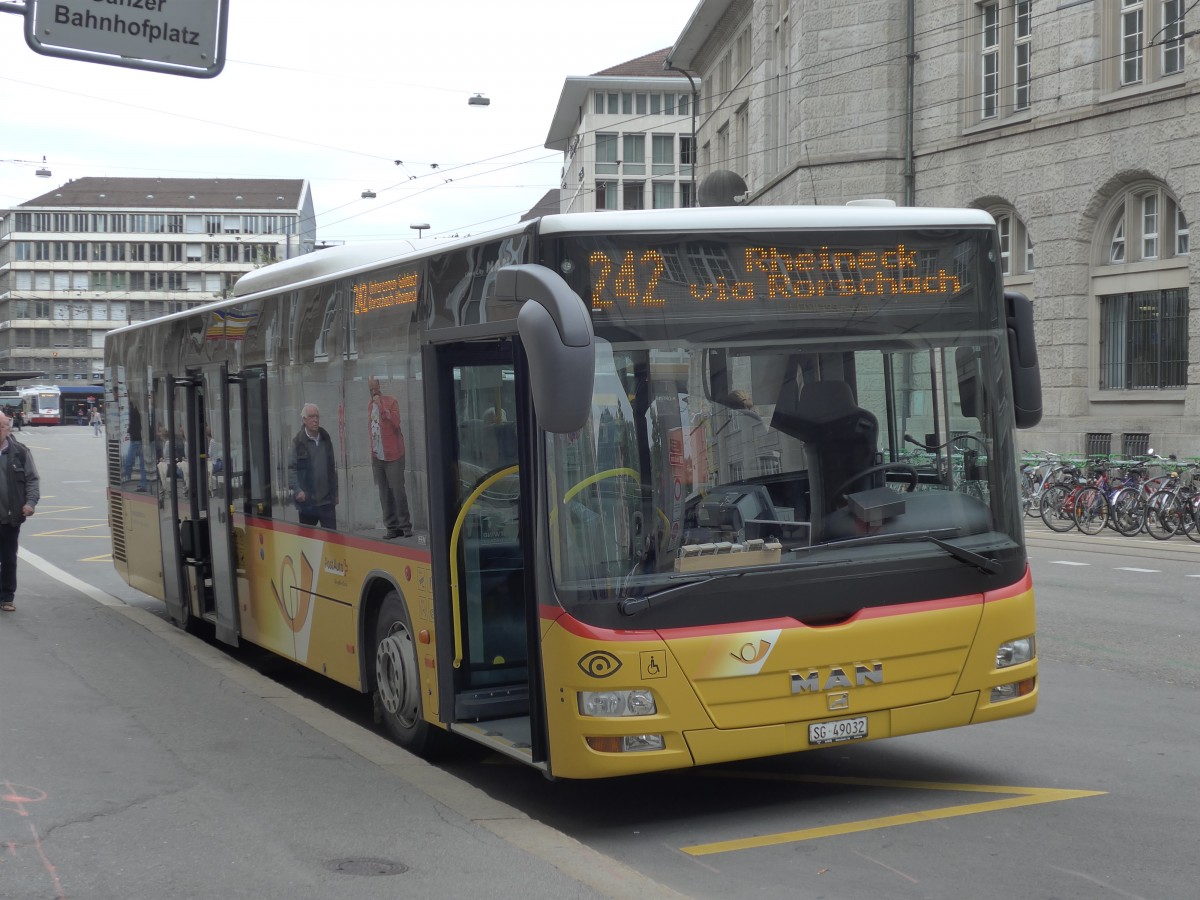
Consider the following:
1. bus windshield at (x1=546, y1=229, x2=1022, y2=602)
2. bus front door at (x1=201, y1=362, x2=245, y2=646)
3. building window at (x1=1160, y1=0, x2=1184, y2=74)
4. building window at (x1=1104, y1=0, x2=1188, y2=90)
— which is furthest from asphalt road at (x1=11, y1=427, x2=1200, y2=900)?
building window at (x1=1104, y1=0, x2=1188, y2=90)

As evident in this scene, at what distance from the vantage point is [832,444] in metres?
6.32

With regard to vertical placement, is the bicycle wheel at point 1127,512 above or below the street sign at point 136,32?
below

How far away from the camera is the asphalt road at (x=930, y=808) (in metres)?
5.40

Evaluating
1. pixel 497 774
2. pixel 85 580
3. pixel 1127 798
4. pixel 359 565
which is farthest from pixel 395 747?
pixel 85 580

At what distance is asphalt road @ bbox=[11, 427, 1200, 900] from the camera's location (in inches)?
213

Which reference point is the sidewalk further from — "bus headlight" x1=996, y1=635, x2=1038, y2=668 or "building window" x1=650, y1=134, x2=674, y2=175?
"building window" x1=650, y1=134, x2=674, y2=175

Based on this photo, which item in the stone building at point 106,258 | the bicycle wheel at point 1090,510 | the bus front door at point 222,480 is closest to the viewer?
the bus front door at point 222,480

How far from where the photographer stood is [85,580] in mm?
16859

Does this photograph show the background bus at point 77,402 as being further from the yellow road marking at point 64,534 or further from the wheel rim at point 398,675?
the wheel rim at point 398,675

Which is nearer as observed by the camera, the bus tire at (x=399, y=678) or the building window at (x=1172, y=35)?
the bus tire at (x=399, y=678)

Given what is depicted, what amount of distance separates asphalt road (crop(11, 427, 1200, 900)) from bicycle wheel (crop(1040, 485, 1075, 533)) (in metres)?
12.1

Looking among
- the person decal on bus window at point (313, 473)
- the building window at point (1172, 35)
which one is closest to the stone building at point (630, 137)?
the building window at point (1172, 35)

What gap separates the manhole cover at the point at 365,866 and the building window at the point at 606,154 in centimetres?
9288

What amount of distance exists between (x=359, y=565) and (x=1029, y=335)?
140 inches
